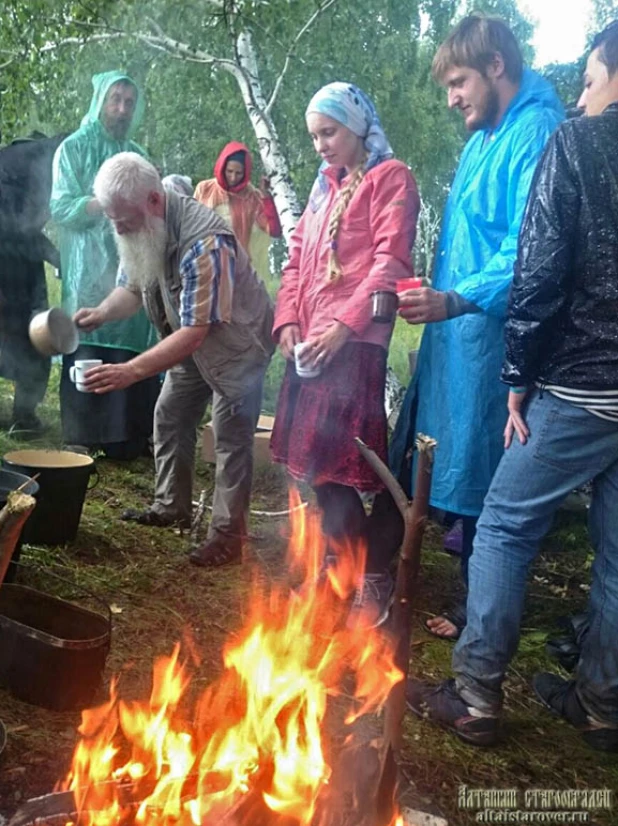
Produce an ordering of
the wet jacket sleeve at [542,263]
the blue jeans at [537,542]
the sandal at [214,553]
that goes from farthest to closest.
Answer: the sandal at [214,553], the blue jeans at [537,542], the wet jacket sleeve at [542,263]

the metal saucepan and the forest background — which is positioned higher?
the forest background

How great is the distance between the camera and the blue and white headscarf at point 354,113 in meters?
3.38

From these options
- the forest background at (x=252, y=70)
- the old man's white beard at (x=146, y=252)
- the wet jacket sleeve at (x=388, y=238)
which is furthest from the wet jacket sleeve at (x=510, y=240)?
the forest background at (x=252, y=70)

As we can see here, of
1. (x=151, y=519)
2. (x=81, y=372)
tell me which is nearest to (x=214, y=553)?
(x=151, y=519)

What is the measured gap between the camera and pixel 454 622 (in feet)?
11.6

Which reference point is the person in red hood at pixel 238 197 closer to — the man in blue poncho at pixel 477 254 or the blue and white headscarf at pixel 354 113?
the blue and white headscarf at pixel 354 113

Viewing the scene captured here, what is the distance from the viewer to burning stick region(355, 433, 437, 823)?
1553 millimetres

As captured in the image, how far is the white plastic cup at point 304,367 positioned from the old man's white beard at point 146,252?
0.86 metres

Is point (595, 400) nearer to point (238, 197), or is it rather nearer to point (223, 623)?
point (223, 623)

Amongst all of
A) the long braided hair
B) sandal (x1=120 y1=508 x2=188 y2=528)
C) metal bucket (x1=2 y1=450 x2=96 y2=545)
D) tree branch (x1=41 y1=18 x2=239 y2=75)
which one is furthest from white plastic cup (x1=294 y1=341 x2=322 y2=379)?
tree branch (x1=41 y1=18 x2=239 y2=75)

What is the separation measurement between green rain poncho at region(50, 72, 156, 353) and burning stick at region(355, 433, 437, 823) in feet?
14.3

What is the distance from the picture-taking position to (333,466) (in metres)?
3.50

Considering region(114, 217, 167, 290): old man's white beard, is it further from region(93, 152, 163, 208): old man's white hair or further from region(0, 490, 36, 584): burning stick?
Answer: region(0, 490, 36, 584): burning stick

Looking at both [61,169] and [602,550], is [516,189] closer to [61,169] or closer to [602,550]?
[602,550]
